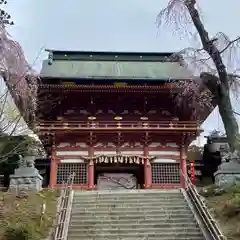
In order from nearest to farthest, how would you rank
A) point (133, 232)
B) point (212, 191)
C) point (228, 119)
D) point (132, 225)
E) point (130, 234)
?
point (228, 119) → point (130, 234) → point (133, 232) → point (132, 225) → point (212, 191)

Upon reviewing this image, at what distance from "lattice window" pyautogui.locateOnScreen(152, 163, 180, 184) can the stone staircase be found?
785cm

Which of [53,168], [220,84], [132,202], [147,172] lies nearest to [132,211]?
[132,202]

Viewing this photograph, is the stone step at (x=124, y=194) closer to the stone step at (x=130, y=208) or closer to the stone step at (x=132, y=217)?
the stone step at (x=130, y=208)

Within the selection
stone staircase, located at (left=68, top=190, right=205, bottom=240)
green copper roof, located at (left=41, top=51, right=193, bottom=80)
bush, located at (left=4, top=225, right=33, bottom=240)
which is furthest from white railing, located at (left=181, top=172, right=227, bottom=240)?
green copper roof, located at (left=41, top=51, right=193, bottom=80)

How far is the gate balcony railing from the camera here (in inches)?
1023

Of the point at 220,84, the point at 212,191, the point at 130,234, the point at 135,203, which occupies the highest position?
the point at 220,84

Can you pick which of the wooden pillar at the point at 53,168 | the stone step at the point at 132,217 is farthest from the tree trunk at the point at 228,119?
the wooden pillar at the point at 53,168

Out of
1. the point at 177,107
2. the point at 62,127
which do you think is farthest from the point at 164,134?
the point at 62,127

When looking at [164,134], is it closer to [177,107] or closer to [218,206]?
[177,107]

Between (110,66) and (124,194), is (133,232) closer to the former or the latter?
(124,194)

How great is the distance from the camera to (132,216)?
15.2 meters

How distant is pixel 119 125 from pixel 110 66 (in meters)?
6.52

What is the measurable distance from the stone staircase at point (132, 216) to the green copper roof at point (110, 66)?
1103 cm

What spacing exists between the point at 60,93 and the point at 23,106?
12010 millimetres
